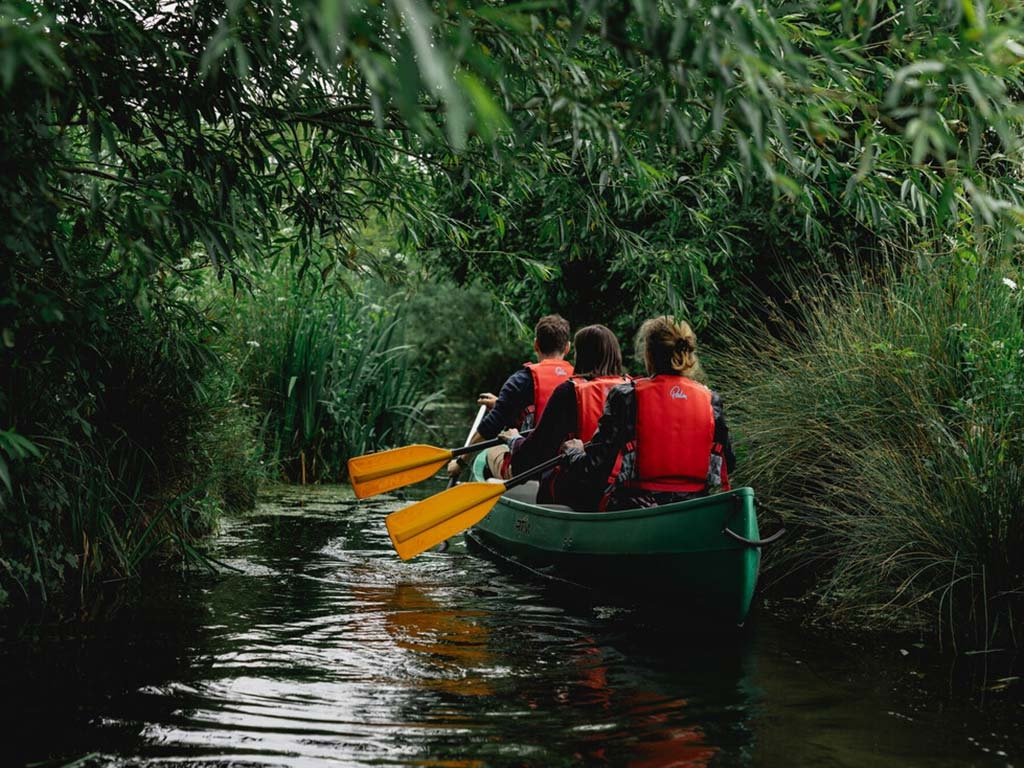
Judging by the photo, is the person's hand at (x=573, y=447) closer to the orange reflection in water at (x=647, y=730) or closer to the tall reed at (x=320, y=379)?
the orange reflection in water at (x=647, y=730)

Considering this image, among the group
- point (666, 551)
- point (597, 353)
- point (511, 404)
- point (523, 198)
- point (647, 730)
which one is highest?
point (523, 198)

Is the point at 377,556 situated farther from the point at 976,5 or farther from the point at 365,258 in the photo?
the point at 976,5

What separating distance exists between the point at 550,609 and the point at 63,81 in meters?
3.27

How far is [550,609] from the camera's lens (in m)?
5.55

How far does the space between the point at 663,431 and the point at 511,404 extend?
1780mm

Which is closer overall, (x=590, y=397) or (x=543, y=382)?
(x=590, y=397)

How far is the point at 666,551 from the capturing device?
5.07 metres

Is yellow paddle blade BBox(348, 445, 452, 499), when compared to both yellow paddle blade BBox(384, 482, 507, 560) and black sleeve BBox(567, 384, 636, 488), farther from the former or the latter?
black sleeve BBox(567, 384, 636, 488)

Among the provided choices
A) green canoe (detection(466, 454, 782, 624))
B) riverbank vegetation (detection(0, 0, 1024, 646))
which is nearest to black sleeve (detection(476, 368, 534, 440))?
riverbank vegetation (detection(0, 0, 1024, 646))

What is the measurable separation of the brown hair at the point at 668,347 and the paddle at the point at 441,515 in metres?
0.99

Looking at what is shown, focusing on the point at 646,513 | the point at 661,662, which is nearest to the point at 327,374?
the point at 646,513

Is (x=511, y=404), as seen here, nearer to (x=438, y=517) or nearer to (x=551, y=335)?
(x=551, y=335)

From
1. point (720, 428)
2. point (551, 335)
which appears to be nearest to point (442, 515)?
point (551, 335)

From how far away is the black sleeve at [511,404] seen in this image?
6.82 metres
